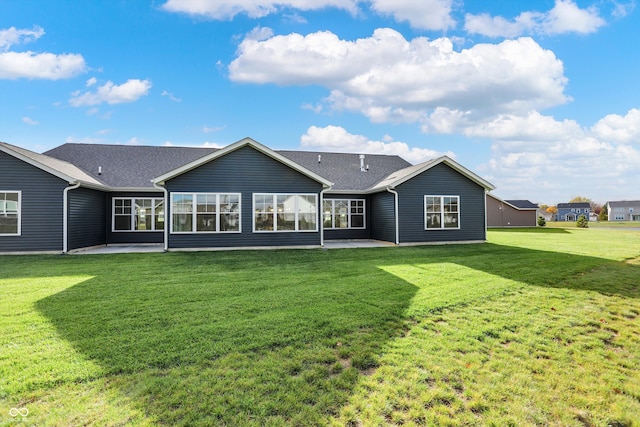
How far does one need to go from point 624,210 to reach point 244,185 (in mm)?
103389

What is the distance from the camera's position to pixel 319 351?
363cm

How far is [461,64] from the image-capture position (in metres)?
15.8

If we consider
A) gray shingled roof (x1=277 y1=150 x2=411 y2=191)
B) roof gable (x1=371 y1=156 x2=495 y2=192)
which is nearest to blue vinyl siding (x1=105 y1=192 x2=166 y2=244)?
gray shingled roof (x1=277 y1=150 x2=411 y2=191)

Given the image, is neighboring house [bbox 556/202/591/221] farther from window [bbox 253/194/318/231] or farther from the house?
window [bbox 253/194/318/231]

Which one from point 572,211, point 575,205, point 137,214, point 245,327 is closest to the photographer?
point 245,327

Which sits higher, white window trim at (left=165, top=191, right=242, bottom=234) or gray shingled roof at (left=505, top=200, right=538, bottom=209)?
gray shingled roof at (left=505, top=200, right=538, bottom=209)

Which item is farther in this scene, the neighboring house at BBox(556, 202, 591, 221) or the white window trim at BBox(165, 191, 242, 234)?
the neighboring house at BBox(556, 202, 591, 221)

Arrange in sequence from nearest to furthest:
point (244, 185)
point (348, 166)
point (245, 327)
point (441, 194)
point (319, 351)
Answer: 1. point (319, 351)
2. point (245, 327)
3. point (244, 185)
4. point (441, 194)
5. point (348, 166)

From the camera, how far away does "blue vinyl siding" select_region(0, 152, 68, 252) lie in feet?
40.2

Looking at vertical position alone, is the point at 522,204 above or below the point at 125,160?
below

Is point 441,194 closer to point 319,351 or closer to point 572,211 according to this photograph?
point 319,351

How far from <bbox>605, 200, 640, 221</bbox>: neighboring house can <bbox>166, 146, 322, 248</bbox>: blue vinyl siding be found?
3930 inches

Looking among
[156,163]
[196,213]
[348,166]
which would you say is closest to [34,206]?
[196,213]

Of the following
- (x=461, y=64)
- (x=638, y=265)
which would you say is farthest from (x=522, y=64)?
(x=638, y=265)
